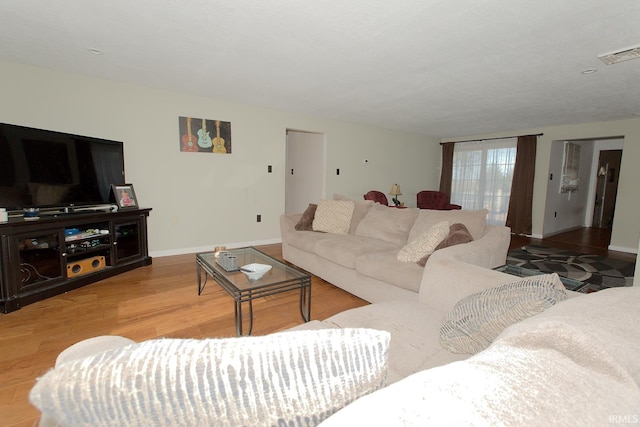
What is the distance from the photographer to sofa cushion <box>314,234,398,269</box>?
8.97 ft

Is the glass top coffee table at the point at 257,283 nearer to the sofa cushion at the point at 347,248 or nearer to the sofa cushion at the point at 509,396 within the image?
→ the sofa cushion at the point at 347,248

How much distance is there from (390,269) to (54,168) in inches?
134

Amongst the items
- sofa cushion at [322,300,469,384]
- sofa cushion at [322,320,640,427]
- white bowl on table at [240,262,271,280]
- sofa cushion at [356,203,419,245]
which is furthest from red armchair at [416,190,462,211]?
sofa cushion at [322,320,640,427]

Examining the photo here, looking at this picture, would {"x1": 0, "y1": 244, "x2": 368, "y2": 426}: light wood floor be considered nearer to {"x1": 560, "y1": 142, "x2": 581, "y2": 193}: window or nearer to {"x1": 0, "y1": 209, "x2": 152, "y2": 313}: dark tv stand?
{"x1": 0, "y1": 209, "x2": 152, "y2": 313}: dark tv stand

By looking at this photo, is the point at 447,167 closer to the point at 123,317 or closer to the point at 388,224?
the point at 388,224

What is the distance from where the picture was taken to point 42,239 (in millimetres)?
2668

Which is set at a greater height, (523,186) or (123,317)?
(523,186)

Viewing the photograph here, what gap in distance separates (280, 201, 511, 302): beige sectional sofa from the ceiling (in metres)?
1.44

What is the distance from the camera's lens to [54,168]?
2.93 meters

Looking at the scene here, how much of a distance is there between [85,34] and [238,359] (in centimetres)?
311

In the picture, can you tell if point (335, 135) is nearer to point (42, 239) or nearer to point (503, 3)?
point (503, 3)

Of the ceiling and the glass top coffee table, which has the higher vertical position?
the ceiling

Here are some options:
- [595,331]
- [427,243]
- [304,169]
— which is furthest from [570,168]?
[595,331]

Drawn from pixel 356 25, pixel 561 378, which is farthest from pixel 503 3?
pixel 561 378
